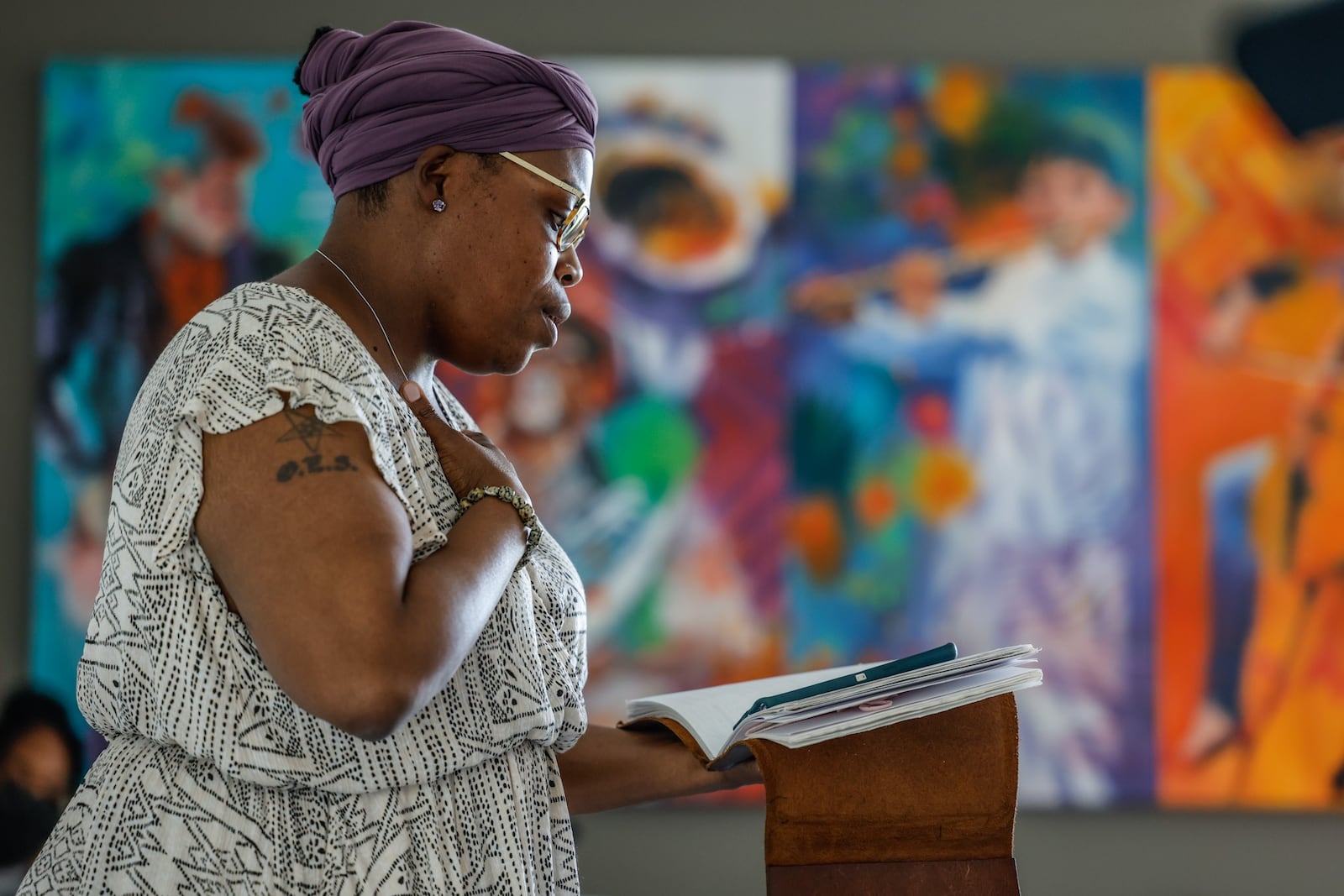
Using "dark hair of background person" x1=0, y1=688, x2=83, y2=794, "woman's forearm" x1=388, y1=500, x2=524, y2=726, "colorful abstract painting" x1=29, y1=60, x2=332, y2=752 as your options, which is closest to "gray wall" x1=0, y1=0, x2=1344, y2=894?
"colorful abstract painting" x1=29, y1=60, x2=332, y2=752

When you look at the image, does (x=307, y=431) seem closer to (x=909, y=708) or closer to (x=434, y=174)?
(x=434, y=174)

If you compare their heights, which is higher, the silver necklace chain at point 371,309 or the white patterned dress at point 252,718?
the silver necklace chain at point 371,309

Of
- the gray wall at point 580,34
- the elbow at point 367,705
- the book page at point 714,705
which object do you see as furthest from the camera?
the gray wall at point 580,34

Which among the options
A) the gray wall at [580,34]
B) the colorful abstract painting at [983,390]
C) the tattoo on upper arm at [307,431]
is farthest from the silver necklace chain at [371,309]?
the gray wall at [580,34]

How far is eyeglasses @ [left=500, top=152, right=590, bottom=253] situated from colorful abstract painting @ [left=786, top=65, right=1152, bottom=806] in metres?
2.00

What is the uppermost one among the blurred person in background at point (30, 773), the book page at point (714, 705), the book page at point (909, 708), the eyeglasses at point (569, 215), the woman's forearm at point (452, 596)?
the eyeglasses at point (569, 215)

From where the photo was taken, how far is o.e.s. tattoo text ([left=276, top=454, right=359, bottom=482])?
923 mm

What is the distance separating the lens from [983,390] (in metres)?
3.24

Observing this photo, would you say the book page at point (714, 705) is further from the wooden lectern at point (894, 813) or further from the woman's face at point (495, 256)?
the woman's face at point (495, 256)

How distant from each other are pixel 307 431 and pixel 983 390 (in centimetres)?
251

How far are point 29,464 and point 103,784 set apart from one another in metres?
2.51

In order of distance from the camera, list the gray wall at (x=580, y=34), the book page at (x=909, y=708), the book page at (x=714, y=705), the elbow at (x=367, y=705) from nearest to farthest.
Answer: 1. the elbow at (x=367, y=705)
2. the book page at (x=909, y=708)
3. the book page at (x=714, y=705)
4. the gray wall at (x=580, y=34)

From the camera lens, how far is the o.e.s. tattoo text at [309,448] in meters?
0.93

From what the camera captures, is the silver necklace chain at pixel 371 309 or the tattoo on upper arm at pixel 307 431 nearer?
the tattoo on upper arm at pixel 307 431
